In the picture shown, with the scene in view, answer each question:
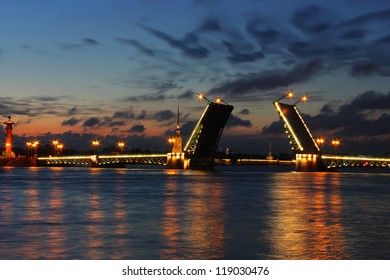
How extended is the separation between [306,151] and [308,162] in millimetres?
2775

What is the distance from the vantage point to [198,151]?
94.9 meters

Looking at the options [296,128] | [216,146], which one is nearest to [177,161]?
[216,146]

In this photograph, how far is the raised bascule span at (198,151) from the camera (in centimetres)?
7950

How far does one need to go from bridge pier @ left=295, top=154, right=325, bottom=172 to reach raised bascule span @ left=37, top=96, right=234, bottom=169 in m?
12.2

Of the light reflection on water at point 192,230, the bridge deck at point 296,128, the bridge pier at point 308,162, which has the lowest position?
the light reflection on water at point 192,230

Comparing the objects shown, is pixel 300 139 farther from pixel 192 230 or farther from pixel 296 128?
pixel 192 230

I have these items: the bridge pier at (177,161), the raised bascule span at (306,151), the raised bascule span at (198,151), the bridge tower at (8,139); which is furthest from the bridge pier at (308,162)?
the bridge tower at (8,139)

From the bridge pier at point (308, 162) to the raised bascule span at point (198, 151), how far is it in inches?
479

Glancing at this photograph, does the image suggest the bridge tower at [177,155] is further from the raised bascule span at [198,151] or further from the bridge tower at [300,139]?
the bridge tower at [300,139]
